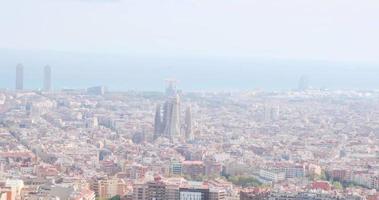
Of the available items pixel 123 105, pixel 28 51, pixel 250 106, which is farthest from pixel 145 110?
pixel 28 51

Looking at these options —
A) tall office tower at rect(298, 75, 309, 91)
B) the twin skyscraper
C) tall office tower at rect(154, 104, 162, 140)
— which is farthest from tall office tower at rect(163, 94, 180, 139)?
tall office tower at rect(298, 75, 309, 91)

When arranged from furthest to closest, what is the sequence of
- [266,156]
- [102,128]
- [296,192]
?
[102,128] < [266,156] < [296,192]

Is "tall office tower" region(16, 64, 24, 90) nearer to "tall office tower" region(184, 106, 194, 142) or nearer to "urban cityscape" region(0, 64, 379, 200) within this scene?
"urban cityscape" region(0, 64, 379, 200)

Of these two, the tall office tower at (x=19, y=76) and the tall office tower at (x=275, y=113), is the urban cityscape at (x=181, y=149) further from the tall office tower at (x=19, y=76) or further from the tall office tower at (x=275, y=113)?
the tall office tower at (x=19, y=76)

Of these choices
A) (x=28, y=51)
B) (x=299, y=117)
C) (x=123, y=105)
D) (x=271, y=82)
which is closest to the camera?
(x=299, y=117)

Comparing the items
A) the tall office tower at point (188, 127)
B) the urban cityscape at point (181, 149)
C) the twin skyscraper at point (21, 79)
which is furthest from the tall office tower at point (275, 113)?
the twin skyscraper at point (21, 79)

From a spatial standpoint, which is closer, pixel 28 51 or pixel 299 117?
pixel 299 117

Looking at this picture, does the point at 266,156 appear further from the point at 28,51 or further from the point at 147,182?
the point at 28,51
